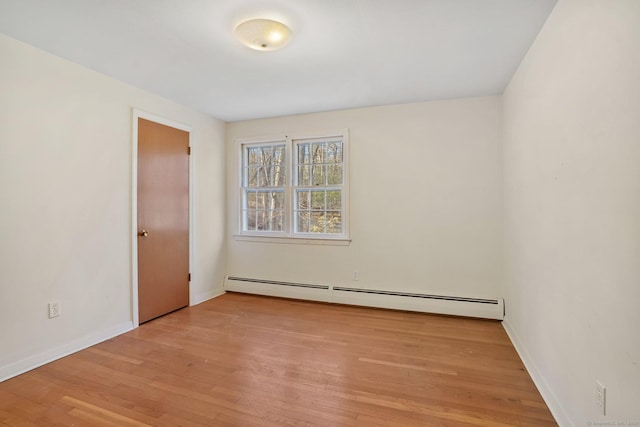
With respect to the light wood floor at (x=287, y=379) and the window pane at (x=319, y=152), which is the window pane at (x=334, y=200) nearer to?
the window pane at (x=319, y=152)

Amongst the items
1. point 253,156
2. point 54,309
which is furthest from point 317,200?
point 54,309

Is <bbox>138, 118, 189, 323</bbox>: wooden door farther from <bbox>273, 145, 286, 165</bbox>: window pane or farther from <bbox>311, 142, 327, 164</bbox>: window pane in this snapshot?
<bbox>311, 142, 327, 164</bbox>: window pane

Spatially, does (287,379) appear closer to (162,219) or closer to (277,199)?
(162,219)

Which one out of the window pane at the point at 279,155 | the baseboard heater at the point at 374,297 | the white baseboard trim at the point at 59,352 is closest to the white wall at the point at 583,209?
the baseboard heater at the point at 374,297

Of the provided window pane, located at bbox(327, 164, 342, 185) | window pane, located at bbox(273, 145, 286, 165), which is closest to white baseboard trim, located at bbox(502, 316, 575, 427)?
window pane, located at bbox(327, 164, 342, 185)

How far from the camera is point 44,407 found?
1.90m

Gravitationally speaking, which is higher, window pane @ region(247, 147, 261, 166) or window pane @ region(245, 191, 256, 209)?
window pane @ region(247, 147, 261, 166)

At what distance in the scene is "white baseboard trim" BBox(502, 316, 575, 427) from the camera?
1.71 meters

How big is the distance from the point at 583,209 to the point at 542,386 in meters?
1.26

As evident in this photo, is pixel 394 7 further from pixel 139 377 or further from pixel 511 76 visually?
pixel 139 377

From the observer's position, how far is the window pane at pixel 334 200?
404 cm

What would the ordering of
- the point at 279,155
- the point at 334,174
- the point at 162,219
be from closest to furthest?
1. the point at 162,219
2. the point at 334,174
3. the point at 279,155

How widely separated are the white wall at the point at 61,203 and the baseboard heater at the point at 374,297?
1.59 m

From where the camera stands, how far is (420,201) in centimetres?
365
